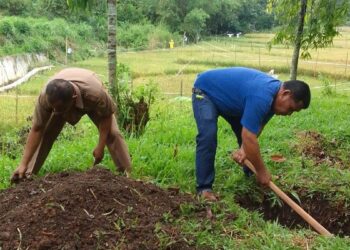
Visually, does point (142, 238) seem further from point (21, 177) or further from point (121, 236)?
point (21, 177)

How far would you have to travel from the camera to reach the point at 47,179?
4.03 m

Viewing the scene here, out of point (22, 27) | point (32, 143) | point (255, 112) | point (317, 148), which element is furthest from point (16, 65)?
point (255, 112)

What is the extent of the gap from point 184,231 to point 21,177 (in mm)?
1683

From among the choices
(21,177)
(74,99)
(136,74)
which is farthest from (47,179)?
(136,74)

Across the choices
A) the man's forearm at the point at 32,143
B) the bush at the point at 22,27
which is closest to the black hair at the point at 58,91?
the man's forearm at the point at 32,143

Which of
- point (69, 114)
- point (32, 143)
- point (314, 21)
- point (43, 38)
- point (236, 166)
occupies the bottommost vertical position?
point (43, 38)

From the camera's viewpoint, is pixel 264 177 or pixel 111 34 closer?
pixel 264 177

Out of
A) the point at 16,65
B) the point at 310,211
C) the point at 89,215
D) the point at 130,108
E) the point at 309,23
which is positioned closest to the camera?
the point at 89,215

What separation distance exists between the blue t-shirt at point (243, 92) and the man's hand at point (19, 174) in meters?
1.73

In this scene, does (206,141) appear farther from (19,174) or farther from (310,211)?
(19,174)

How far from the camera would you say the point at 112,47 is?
5926 mm

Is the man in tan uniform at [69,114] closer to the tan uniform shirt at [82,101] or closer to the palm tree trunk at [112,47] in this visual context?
the tan uniform shirt at [82,101]

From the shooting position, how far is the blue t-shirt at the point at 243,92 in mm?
3775

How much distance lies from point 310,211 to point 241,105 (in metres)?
1.39
